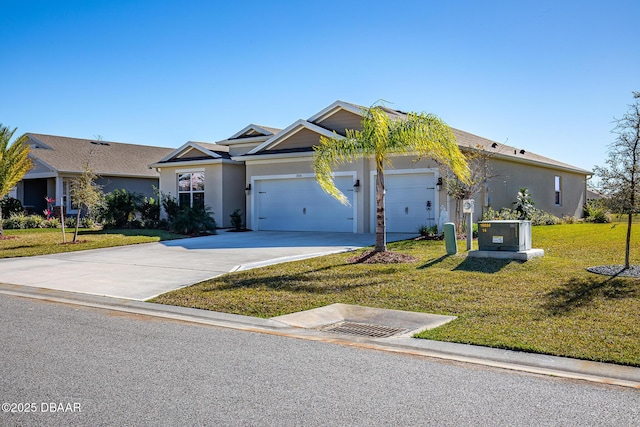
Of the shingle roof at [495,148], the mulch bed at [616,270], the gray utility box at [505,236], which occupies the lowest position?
the mulch bed at [616,270]

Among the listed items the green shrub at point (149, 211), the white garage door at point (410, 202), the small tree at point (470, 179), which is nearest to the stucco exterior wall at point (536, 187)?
the small tree at point (470, 179)

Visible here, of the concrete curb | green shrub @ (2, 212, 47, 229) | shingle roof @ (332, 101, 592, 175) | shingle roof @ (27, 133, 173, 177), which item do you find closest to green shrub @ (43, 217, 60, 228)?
green shrub @ (2, 212, 47, 229)

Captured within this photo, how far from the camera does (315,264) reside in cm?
1355

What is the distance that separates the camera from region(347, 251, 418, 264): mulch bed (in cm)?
1327

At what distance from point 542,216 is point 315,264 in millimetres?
15164

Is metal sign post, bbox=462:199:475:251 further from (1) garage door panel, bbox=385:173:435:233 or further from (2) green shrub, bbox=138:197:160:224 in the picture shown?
(2) green shrub, bbox=138:197:160:224

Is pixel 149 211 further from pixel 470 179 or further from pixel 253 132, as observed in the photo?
pixel 470 179

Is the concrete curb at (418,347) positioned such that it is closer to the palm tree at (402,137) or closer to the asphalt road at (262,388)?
the asphalt road at (262,388)

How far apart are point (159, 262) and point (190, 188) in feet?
42.4

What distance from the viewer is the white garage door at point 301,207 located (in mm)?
22188

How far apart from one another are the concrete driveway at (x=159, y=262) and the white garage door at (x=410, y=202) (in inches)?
48.8

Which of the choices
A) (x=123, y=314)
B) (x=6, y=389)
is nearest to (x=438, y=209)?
(x=123, y=314)

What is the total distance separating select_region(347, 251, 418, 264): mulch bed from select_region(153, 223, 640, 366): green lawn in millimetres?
277

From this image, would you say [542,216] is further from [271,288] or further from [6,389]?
[6,389]
